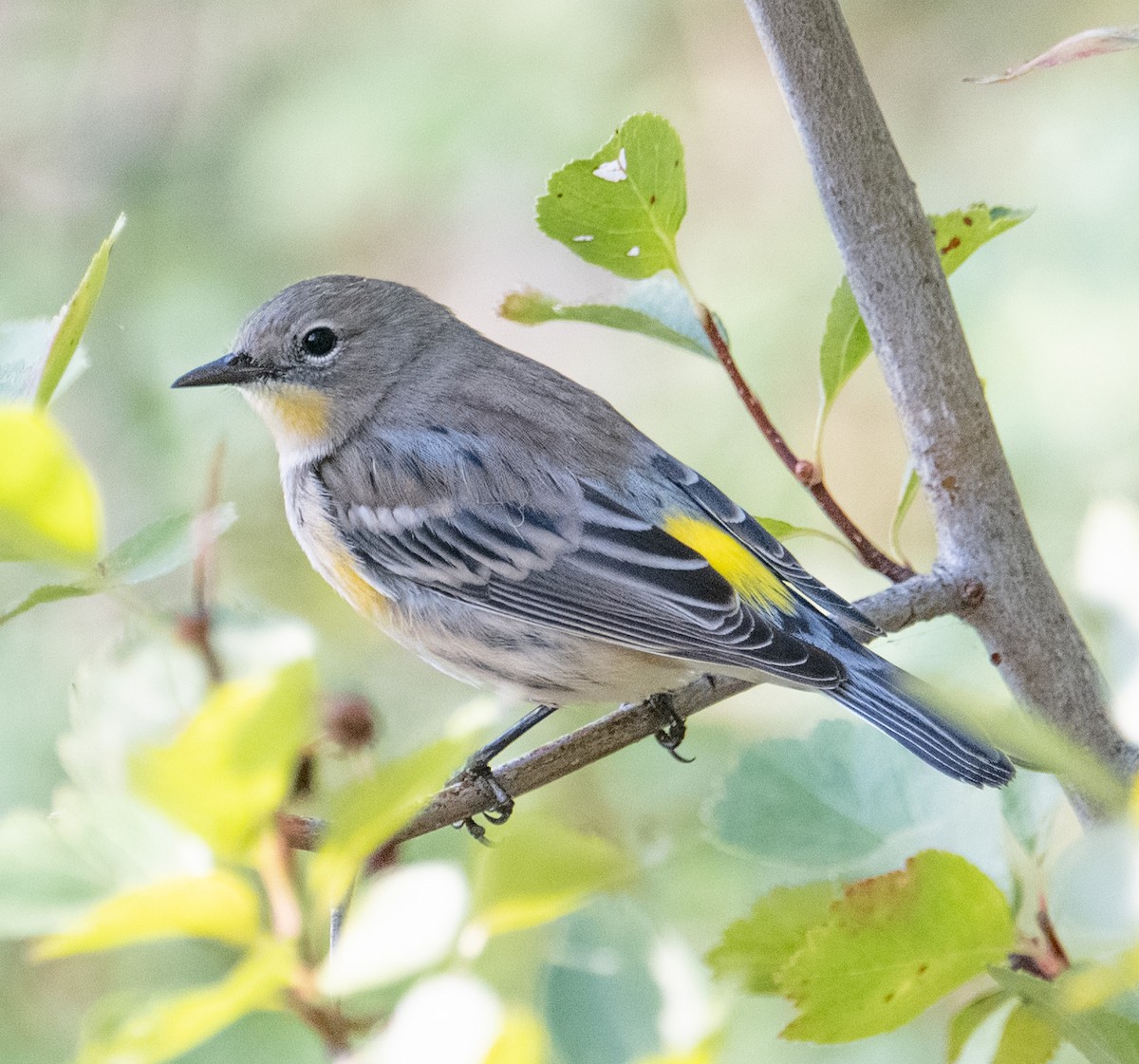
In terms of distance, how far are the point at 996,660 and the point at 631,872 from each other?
36.5 inches

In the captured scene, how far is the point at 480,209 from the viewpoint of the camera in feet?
15.3

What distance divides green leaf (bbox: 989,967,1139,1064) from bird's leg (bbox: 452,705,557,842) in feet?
1.84

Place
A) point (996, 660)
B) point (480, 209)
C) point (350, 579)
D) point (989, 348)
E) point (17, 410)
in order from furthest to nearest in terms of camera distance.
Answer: point (480, 209) → point (989, 348) → point (350, 579) → point (996, 660) → point (17, 410)

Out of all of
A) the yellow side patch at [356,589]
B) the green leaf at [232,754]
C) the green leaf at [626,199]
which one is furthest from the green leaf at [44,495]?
the yellow side patch at [356,589]

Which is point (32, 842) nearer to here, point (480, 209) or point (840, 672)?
point (840, 672)

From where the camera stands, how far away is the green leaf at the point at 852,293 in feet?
5.00

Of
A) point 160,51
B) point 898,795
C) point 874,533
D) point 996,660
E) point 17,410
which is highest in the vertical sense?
point 160,51

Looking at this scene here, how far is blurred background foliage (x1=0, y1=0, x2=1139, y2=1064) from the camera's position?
356 centimetres

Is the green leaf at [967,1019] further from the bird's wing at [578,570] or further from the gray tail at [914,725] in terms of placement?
the bird's wing at [578,570]

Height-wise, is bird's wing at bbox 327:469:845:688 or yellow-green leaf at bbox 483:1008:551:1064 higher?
yellow-green leaf at bbox 483:1008:551:1064

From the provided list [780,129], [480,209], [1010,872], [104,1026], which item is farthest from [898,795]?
[780,129]

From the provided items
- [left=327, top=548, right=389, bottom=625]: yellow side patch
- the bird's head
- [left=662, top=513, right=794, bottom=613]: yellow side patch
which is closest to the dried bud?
[left=662, top=513, right=794, bottom=613]: yellow side patch

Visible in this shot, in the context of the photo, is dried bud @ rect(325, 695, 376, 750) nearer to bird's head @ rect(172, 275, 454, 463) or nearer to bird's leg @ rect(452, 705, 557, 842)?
bird's leg @ rect(452, 705, 557, 842)

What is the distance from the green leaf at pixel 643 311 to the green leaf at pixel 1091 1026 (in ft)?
3.14
